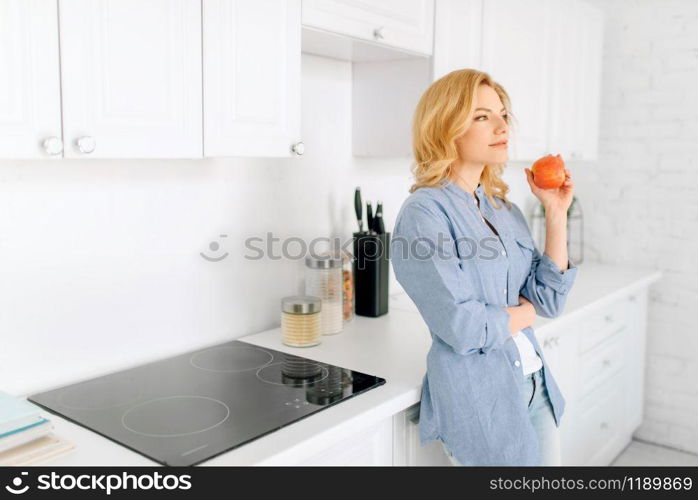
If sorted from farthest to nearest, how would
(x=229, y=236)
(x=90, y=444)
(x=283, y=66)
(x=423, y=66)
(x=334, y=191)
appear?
(x=334, y=191)
(x=423, y=66)
(x=229, y=236)
(x=283, y=66)
(x=90, y=444)

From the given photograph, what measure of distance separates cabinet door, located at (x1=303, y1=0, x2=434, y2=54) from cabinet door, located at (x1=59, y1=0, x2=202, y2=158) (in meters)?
0.40

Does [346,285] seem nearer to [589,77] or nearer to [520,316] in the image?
[520,316]

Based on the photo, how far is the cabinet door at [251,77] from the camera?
1492 millimetres

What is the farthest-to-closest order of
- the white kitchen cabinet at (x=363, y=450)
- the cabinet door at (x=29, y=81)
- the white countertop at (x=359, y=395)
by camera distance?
the white kitchen cabinet at (x=363, y=450), the white countertop at (x=359, y=395), the cabinet door at (x=29, y=81)

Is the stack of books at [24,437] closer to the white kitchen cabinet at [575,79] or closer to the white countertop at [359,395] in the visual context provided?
the white countertop at [359,395]

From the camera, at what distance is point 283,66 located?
65.5 inches

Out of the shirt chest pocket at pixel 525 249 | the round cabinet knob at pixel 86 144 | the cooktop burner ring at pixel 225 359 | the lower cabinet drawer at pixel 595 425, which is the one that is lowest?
the lower cabinet drawer at pixel 595 425

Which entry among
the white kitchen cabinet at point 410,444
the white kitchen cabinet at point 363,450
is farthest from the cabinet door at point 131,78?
the white kitchen cabinet at point 410,444

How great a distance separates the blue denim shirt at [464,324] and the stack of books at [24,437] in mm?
774

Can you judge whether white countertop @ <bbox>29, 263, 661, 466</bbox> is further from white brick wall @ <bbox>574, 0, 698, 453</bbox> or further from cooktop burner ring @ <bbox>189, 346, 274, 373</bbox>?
white brick wall @ <bbox>574, 0, 698, 453</bbox>
